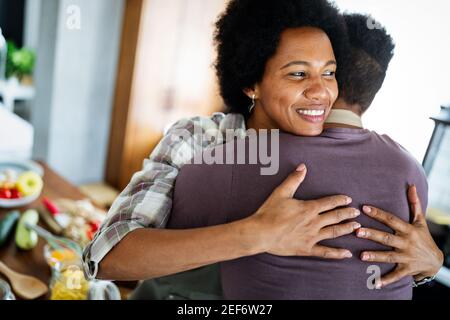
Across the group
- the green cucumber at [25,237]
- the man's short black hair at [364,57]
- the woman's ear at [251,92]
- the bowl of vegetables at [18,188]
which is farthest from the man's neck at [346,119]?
the bowl of vegetables at [18,188]

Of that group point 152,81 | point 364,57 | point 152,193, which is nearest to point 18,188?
point 152,81

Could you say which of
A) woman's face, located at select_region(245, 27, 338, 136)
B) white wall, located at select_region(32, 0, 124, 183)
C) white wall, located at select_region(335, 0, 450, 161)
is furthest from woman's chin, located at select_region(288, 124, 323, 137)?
white wall, located at select_region(32, 0, 124, 183)

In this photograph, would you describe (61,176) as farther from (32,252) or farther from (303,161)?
(303,161)

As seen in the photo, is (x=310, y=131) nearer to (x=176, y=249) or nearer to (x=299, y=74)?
(x=299, y=74)

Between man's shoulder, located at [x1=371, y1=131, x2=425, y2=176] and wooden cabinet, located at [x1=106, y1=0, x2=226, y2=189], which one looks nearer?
man's shoulder, located at [x1=371, y1=131, x2=425, y2=176]

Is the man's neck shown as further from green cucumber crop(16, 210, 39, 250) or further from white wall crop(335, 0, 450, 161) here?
green cucumber crop(16, 210, 39, 250)

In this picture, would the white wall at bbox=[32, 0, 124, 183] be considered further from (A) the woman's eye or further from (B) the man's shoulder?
(B) the man's shoulder

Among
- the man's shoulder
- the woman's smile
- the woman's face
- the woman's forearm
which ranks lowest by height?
the woman's forearm

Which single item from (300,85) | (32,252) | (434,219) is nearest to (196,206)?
(300,85)

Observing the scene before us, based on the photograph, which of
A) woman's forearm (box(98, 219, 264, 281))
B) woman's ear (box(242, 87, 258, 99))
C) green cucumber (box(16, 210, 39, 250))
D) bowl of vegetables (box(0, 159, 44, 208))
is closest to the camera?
woman's forearm (box(98, 219, 264, 281))

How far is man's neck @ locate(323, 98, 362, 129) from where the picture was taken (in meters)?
0.54

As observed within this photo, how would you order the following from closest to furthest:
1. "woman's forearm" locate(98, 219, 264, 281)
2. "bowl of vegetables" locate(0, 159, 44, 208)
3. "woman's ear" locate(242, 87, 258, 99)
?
"woman's forearm" locate(98, 219, 264, 281)
"woman's ear" locate(242, 87, 258, 99)
"bowl of vegetables" locate(0, 159, 44, 208)

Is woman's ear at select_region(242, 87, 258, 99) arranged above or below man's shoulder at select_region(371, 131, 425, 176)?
above
